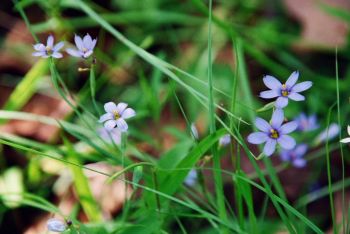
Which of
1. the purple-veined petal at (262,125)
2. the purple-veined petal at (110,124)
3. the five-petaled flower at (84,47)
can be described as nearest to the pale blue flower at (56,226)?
the purple-veined petal at (110,124)

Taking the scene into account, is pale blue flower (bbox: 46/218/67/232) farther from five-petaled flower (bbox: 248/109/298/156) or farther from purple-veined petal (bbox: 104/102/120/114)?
five-petaled flower (bbox: 248/109/298/156)

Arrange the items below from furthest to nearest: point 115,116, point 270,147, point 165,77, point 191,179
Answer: point 165,77
point 191,179
point 115,116
point 270,147

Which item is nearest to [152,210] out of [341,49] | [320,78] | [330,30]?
[320,78]

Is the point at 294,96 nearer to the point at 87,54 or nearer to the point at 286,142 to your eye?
the point at 286,142

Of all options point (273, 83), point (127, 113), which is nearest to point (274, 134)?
point (273, 83)

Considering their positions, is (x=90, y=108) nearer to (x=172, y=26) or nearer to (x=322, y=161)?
(x=172, y=26)

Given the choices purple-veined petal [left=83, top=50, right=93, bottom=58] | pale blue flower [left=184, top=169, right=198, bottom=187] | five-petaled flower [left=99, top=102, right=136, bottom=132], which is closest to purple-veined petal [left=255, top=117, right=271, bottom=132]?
five-petaled flower [left=99, top=102, right=136, bottom=132]
